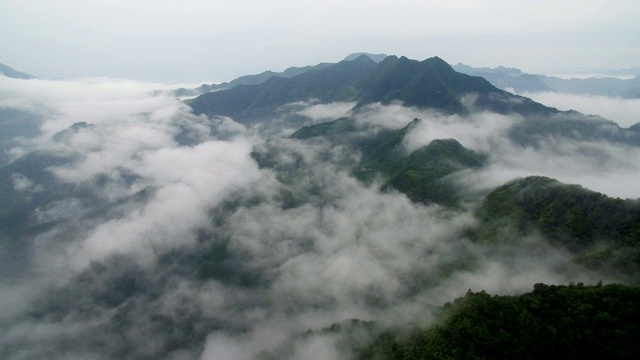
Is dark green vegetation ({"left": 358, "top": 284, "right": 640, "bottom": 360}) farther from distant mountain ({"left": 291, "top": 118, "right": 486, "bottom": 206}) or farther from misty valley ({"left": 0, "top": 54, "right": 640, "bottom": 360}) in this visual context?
distant mountain ({"left": 291, "top": 118, "right": 486, "bottom": 206})

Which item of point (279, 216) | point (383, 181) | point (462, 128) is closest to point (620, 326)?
point (383, 181)

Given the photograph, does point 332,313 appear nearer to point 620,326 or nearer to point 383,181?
point 383,181

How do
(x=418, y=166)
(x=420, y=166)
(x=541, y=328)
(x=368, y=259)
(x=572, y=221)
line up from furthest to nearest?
(x=418, y=166) < (x=420, y=166) < (x=368, y=259) < (x=572, y=221) < (x=541, y=328)

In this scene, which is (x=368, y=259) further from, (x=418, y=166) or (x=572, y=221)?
(x=572, y=221)

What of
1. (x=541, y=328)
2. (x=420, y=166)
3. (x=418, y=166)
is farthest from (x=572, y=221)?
(x=418, y=166)

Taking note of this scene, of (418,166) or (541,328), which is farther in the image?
(418,166)

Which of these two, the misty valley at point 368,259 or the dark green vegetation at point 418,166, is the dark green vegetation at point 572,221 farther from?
the dark green vegetation at point 418,166

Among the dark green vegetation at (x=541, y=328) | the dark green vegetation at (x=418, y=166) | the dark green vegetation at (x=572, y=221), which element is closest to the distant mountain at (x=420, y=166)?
the dark green vegetation at (x=418, y=166)
